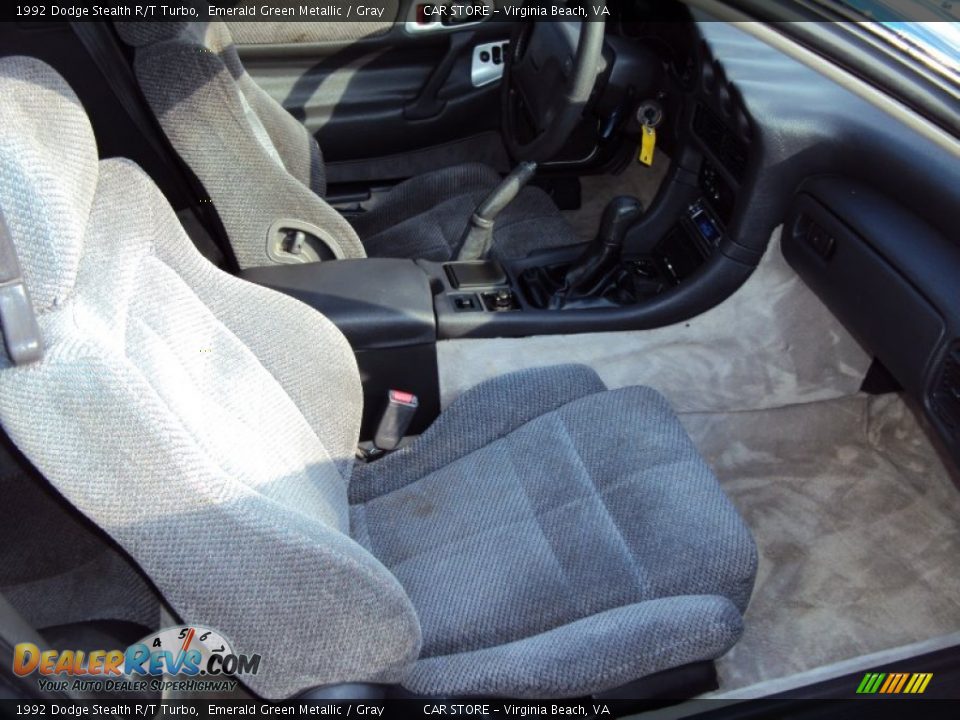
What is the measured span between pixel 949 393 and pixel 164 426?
1129mm

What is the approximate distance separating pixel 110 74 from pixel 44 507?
2.44 feet

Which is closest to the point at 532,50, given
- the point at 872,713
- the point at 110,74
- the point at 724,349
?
the point at 724,349

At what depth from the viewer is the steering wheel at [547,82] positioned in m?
1.67

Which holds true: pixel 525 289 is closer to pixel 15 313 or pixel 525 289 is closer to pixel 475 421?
pixel 475 421

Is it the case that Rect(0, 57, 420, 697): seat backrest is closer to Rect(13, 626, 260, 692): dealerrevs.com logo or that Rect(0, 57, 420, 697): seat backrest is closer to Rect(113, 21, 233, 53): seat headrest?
Rect(13, 626, 260, 692): dealerrevs.com logo

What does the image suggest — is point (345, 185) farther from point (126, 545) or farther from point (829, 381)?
point (126, 545)

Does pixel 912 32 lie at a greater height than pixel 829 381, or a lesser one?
greater

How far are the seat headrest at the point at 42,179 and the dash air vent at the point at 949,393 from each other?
1167 millimetres

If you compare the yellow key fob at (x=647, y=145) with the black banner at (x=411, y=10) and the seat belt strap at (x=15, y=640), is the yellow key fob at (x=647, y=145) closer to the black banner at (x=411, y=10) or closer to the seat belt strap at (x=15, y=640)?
the black banner at (x=411, y=10)

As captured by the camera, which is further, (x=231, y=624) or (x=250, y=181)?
(x=250, y=181)

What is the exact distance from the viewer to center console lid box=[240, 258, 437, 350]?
152 cm

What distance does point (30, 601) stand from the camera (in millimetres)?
1196

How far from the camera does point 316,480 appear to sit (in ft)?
3.65

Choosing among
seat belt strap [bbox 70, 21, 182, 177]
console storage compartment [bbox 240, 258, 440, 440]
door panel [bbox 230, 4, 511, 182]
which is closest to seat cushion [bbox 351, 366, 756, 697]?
console storage compartment [bbox 240, 258, 440, 440]
